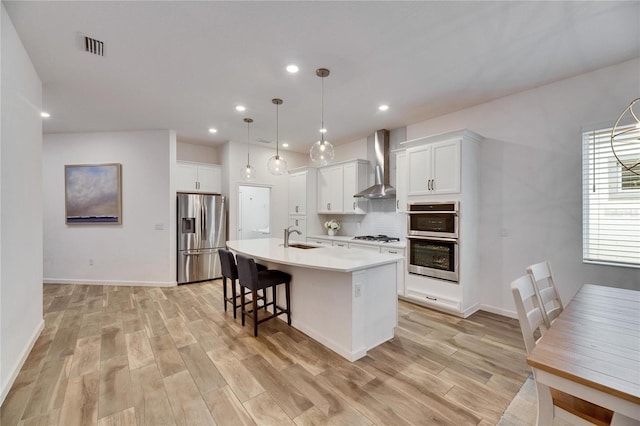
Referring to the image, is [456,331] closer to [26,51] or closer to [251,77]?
[251,77]

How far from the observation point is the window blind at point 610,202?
261 centimetres

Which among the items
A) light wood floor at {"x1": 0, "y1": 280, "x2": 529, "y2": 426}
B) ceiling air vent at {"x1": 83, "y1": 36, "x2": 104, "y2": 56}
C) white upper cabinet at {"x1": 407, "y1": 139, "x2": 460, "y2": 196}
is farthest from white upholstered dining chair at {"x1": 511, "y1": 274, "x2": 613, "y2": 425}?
ceiling air vent at {"x1": 83, "y1": 36, "x2": 104, "y2": 56}

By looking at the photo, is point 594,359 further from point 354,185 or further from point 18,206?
point 354,185

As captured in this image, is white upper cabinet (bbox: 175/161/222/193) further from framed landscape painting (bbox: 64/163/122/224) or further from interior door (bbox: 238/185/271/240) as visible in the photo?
interior door (bbox: 238/185/271/240)

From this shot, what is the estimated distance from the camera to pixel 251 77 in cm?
295

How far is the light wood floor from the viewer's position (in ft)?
5.83

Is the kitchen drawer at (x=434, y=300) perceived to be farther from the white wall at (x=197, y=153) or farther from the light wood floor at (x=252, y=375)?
the white wall at (x=197, y=153)

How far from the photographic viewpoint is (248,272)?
2.83m

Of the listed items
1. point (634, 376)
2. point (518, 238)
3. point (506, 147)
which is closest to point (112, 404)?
point (634, 376)

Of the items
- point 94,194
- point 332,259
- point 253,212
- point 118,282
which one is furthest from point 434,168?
point 94,194

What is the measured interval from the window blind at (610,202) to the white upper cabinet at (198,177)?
586 cm

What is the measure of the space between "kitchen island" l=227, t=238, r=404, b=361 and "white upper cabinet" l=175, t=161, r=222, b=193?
3081 mm

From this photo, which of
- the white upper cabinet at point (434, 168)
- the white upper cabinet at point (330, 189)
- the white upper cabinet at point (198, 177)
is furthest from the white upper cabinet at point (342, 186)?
the white upper cabinet at point (198, 177)

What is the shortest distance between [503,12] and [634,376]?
2355mm
